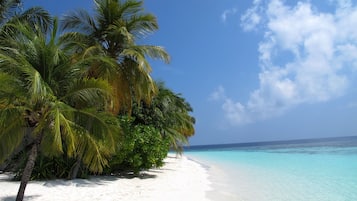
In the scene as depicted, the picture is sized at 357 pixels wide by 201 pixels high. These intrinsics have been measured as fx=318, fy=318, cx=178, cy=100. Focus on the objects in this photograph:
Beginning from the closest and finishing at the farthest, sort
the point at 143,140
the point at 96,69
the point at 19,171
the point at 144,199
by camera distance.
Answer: the point at 144,199 → the point at 19,171 → the point at 96,69 → the point at 143,140

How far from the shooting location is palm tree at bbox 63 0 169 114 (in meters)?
11.2

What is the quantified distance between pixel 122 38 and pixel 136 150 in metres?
3.98

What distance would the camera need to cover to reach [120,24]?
1131 centimetres

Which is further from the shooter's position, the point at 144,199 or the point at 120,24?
the point at 120,24

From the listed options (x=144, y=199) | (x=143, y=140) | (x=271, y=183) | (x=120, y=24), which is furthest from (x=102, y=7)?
(x=271, y=183)

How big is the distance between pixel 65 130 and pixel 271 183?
7689mm

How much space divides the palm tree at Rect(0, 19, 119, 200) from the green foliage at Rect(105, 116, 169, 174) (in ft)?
11.9

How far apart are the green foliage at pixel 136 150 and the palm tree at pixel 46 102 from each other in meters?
3.61

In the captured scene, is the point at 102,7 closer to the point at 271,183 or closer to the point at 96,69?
the point at 96,69

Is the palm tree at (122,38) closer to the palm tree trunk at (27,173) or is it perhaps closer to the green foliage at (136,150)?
the green foliage at (136,150)

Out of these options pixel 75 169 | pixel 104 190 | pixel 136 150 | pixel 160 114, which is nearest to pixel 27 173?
pixel 104 190

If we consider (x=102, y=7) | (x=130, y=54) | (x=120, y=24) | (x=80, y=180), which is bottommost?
(x=80, y=180)

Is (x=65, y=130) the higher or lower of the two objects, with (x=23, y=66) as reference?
lower

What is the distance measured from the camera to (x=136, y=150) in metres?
11.0
